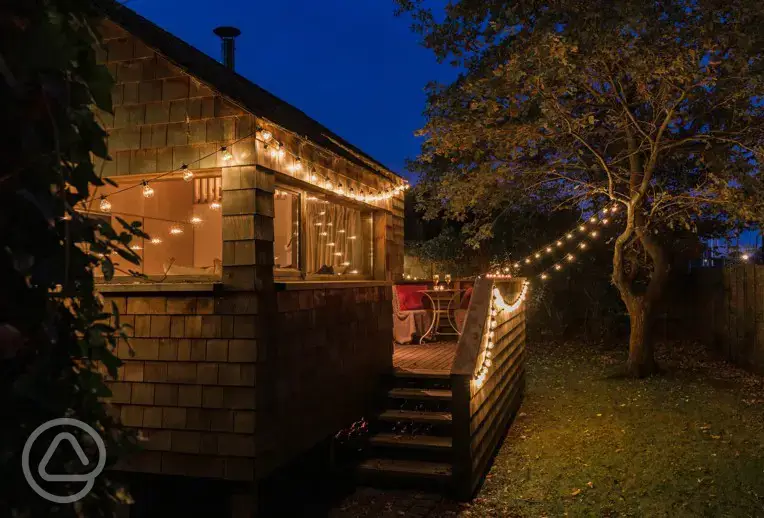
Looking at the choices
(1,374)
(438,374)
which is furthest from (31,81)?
(438,374)

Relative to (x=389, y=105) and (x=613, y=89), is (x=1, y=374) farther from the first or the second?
(x=389, y=105)

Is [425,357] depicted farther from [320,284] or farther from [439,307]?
[320,284]

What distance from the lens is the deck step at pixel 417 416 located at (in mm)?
5992

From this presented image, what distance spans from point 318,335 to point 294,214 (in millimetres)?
1267

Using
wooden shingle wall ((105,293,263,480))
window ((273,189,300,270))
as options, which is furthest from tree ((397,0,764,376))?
wooden shingle wall ((105,293,263,480))

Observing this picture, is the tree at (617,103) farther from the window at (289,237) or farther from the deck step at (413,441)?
the deck step at (413,441)

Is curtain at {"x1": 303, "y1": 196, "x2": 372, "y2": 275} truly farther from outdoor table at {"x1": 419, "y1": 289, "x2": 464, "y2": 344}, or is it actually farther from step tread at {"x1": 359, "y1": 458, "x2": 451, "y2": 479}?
outdoor table at {"x1": 419, "y1": 289, "x2": 464, "y2": 344}

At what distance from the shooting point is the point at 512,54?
8.58 m

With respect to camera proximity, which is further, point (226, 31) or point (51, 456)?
point (226, 31)

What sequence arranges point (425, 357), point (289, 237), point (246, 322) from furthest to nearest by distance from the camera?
point (425, 357), point (289, 237), point (246, 322)

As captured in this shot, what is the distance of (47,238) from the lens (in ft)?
5.50

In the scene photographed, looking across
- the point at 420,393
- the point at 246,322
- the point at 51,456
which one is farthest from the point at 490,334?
the point at 51,456

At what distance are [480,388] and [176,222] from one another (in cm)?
350

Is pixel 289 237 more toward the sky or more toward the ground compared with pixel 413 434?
more toward the sky
